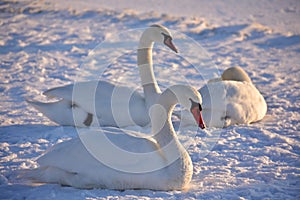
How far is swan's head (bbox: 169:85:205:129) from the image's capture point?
4.51 metres

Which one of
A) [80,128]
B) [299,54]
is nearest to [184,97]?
[80,128]

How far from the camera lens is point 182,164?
180 inches

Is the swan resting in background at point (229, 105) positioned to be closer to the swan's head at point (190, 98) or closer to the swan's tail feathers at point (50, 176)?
the swan's head at point (190, 98)

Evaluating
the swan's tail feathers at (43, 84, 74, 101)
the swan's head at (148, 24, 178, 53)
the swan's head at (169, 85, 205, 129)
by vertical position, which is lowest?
the swan's tail feathers at (43, 84, 74, 101)

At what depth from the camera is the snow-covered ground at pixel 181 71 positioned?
4.88 m

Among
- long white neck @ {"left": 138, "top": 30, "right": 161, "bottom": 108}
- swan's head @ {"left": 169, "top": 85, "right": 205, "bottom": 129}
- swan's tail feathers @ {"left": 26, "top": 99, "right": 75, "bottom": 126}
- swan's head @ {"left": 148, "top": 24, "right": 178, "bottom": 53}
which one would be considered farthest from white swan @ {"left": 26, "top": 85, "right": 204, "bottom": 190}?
swan's head @ {"left": 148, "top": 24, "right": 178, "bottom": 53}

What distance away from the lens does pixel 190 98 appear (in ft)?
14.8

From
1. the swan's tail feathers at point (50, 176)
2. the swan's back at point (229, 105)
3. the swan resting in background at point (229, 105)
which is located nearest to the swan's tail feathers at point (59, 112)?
the swan resting in background at point (229, 105)

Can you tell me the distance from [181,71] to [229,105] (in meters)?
2.90

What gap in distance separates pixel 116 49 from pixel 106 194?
20.6 feet

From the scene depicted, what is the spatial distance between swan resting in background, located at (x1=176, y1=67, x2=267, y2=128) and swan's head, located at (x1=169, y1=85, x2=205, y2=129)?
191cm

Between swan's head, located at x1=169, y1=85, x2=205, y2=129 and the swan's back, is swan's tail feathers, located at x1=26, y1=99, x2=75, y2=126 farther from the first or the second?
swan's head, located at x1=169, y1=85, x2=205, y2=129

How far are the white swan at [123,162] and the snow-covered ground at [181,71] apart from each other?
0.31ft

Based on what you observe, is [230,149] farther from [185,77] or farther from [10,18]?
[10,18]
